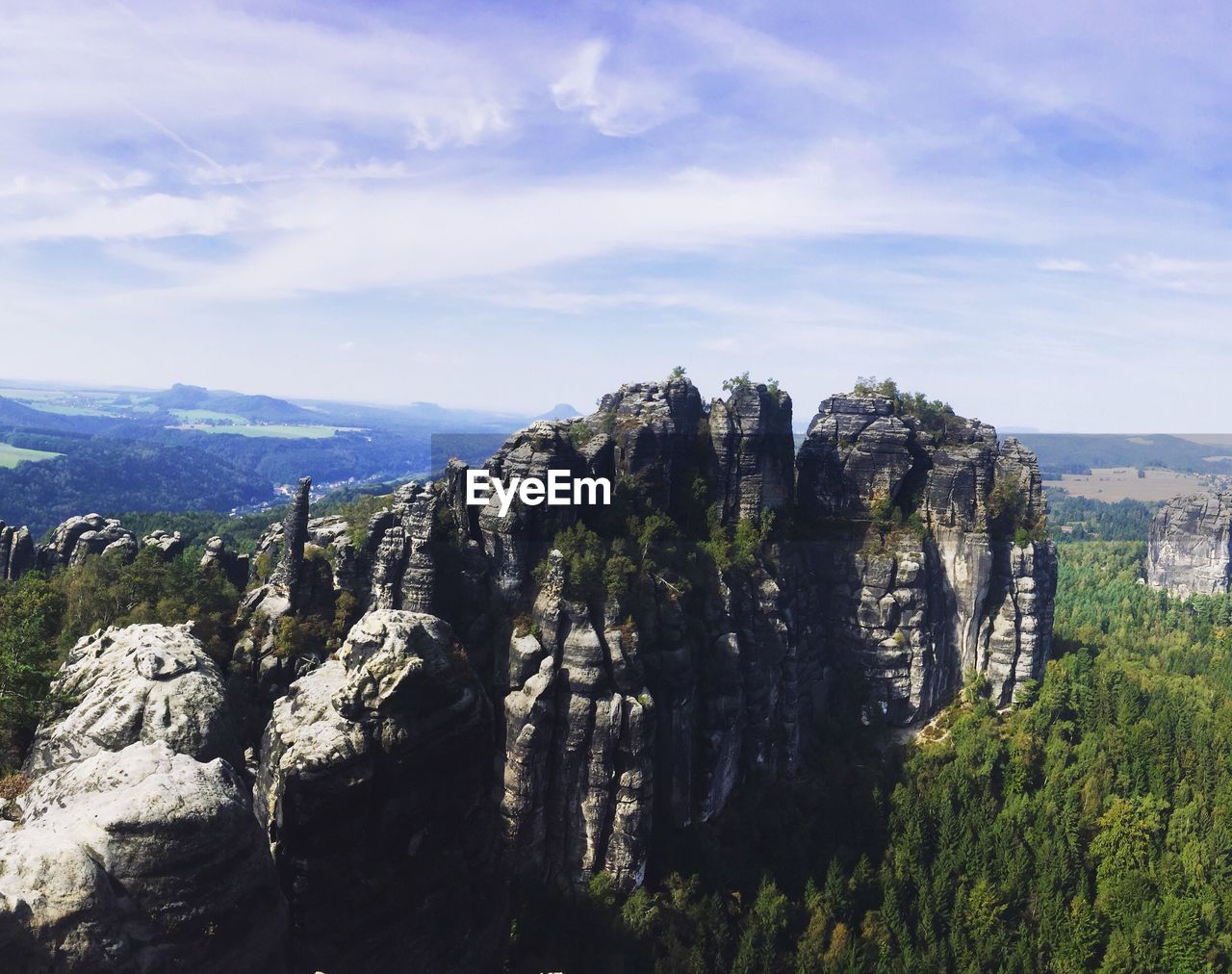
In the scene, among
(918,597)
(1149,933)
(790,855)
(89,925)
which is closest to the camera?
(89,925)

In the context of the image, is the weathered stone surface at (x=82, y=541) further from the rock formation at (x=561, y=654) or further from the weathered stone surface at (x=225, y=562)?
the weathered stone surface at (x=225, y=562)


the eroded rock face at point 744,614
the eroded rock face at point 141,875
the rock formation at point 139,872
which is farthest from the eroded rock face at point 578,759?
the eroded rock face at point 141,875

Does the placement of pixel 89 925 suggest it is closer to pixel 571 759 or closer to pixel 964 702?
pixel 571 759

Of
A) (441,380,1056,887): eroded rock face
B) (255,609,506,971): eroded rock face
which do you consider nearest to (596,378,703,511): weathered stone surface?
(441,380,1056,887): eroded rock face

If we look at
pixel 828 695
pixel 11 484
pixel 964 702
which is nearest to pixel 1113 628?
pixel 964 702

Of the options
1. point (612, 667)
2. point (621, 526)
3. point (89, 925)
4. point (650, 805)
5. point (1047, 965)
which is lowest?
point (1047, 965)

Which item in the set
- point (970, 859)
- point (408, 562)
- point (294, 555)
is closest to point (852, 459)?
point (970, 859)

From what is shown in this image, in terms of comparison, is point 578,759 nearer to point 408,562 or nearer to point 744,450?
point 408,562
